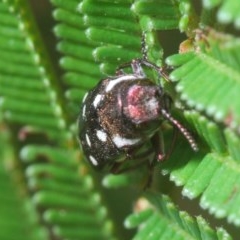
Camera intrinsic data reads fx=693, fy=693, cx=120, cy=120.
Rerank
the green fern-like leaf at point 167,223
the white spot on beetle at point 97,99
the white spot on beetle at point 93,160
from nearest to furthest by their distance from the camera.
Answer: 1. the green fern-like leaf at point 167,223
2. the white spot on beetle at point 97,99
3. the white spot on beetle at point 93,160

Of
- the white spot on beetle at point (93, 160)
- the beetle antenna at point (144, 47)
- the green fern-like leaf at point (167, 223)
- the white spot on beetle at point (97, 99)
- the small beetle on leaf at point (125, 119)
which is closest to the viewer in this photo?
the green fern-like leaf at point (167, 223)

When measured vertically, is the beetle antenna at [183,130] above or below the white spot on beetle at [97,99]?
below

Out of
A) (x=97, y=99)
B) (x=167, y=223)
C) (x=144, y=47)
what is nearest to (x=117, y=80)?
→ (x=97, y=99)

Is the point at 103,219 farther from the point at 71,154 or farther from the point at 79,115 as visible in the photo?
the point at 79,115

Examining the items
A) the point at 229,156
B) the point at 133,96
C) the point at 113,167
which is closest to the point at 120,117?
the point at 133,96

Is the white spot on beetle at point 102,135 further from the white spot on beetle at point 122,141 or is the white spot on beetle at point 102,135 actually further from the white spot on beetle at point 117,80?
the white spot on beetle at point 117,80

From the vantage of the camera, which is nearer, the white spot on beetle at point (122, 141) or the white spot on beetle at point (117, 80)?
the white spot on beetle at point (117, 80)

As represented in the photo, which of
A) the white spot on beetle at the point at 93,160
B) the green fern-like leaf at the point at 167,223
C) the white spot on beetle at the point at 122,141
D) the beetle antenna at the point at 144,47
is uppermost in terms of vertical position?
the beetle antenna at the point at 144,47

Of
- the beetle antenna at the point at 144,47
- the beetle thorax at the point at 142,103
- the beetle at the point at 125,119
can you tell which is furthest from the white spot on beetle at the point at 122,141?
the beetle antenna at the point at 144,47

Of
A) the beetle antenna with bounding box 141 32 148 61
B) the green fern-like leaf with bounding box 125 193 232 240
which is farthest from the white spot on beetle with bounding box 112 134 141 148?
the beetle antenna with bounding box 141 32 148 61
